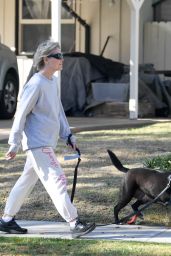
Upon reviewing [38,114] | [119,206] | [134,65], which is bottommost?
[119,206]

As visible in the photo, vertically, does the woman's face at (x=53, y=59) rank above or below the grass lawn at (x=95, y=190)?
above

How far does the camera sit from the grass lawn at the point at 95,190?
683 cm

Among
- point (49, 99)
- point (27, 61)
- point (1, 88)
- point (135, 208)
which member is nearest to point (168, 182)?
point (135, 208)

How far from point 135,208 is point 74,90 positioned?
32.0ft

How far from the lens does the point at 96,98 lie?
57.4 ft

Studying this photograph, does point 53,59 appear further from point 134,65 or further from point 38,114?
point 134,65

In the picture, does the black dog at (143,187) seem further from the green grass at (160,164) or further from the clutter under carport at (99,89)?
the clutter under carport at (99,89)

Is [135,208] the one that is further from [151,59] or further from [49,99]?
[151,59]

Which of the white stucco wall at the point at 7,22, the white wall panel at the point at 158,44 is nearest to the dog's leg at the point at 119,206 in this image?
the white wall panel at the point at 158,44

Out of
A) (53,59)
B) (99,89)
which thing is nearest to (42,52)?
(53,59)

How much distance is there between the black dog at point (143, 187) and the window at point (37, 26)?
11.7 meters

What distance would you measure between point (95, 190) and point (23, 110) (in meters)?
1.92

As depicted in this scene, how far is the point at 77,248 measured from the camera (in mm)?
6863

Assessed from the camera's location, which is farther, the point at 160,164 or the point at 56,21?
the point at 56,21
